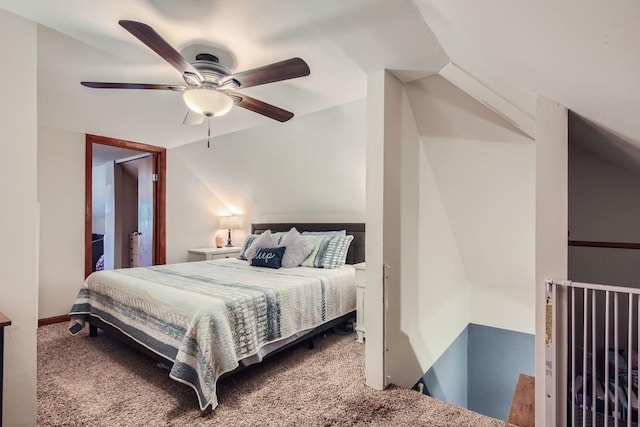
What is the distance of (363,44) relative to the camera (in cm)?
194

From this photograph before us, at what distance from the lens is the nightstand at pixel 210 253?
15.8 ft

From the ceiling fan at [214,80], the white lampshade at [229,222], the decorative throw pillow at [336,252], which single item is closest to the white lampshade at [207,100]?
the ceiling fan at [214,80]

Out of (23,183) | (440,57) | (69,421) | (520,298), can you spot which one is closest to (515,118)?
(440,57)

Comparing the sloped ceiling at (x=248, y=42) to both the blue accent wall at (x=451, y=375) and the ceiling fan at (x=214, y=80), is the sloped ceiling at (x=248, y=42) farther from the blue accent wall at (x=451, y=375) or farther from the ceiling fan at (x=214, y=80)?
the blue accent wall at (x=451, y=375)

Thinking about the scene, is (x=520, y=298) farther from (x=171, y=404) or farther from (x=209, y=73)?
(x=209, y=73)

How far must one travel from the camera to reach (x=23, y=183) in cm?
165

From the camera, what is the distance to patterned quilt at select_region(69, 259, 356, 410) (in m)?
2.05

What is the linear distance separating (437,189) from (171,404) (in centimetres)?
257

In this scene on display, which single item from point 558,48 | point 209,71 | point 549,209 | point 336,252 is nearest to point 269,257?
point 336,252

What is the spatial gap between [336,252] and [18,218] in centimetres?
266

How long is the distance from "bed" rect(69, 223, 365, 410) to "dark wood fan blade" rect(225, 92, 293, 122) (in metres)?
1.37

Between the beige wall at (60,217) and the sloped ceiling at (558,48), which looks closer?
the sloped ceiling at (558,48)

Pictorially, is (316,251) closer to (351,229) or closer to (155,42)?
(351,229)

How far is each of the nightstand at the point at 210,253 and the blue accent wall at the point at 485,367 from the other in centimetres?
327
